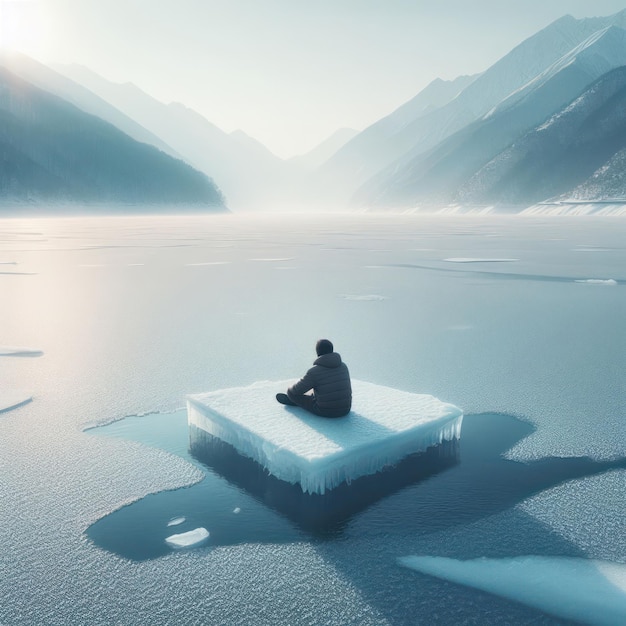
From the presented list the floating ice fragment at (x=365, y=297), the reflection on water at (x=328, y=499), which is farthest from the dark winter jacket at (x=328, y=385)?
the floating ice fragment at (x=365, y=297)

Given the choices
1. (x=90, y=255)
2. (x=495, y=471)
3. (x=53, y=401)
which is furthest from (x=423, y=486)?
(x=90, y=255)

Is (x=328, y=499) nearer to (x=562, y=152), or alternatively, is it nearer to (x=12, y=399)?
(x=12, y=399)

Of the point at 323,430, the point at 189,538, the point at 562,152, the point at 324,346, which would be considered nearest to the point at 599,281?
the point at 324,346

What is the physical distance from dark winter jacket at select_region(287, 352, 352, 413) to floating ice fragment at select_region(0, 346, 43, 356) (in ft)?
17.0

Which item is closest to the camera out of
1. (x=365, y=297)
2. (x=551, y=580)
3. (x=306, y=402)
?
(x=551, y=580)

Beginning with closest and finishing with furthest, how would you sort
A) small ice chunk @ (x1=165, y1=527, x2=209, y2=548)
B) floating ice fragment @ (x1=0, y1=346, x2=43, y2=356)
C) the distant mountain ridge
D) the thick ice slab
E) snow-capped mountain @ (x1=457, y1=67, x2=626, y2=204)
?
small ice chunk @ (x1=165, y1=527, x2=209, y2=548), the thick ice slab, floating ice fragment @ (x1=0, y1=346, x2=43, y2=356), the distant mountain ridge, snow-capped mountain @ (x1=457, y1=67, x2=626, y2=204)

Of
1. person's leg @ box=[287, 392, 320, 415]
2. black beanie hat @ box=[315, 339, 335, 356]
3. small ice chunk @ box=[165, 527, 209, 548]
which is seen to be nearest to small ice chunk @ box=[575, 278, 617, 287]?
black beanie hat @ box=[315, 339, 335, 356]

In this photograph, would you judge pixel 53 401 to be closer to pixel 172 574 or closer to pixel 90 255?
pixel 172 574

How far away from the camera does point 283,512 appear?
4391mm

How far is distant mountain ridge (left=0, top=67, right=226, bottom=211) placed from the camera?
5453 inches

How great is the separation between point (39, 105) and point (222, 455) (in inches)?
7038

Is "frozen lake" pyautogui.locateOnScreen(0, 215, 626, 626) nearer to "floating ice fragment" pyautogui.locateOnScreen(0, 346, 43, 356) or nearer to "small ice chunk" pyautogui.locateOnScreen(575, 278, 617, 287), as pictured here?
"floating ice fragment" pyautogui.locateOnScreen(0, 346, 43, 356)

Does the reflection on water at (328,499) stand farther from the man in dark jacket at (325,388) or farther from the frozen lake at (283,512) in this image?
the man in dark jacket at (325,388)

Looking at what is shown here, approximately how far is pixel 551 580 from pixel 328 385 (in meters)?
2.37
